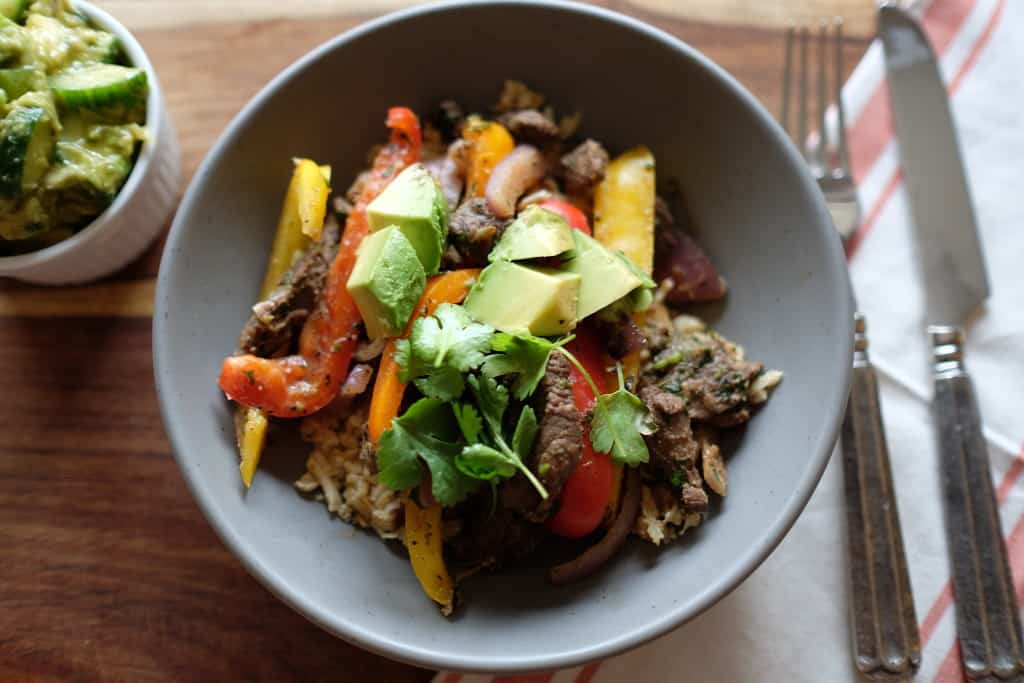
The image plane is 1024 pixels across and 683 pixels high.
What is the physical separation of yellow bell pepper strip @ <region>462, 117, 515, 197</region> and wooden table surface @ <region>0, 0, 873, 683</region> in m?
0.78

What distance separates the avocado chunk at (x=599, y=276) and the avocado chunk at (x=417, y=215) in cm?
33

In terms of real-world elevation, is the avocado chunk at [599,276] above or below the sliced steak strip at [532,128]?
below

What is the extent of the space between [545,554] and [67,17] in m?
1.96

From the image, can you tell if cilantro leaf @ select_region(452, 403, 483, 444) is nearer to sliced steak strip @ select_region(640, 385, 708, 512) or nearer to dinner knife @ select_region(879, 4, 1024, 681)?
sliced steak strip @ select_region(640, 385, 708, 512)

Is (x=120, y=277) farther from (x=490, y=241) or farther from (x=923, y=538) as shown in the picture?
(x=923, y=538)

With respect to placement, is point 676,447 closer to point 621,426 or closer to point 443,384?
point 621,426

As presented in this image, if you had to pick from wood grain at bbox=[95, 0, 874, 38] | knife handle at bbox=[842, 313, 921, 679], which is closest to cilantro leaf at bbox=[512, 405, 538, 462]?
knife handle at bbox=[842, 313, 921, 679]

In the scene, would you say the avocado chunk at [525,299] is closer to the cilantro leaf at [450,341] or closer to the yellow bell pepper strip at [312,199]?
the cilantro leaf at [450,341]

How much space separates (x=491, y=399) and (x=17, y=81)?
4.66ft

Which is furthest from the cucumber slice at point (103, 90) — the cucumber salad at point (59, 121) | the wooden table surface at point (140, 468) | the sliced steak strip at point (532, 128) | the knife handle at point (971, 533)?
the knife handle at point (971, 533)

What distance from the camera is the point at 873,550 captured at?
233 centimetres

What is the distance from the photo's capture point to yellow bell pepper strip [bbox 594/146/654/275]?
2.28 meters

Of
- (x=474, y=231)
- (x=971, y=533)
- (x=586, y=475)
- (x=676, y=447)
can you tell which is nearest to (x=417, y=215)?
(x=474, y=231)

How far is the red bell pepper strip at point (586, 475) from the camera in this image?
2.05 metres
